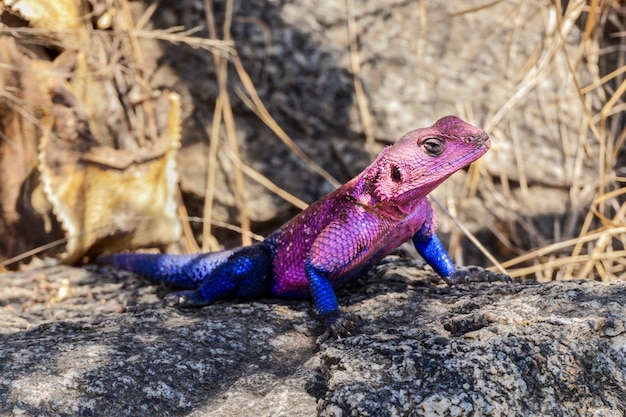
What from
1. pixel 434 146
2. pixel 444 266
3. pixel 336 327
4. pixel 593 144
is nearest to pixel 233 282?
pixel 336 327

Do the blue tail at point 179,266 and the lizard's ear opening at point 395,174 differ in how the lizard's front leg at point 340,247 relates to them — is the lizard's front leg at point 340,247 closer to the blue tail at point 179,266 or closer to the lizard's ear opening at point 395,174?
the lizard's ear opening at point 395,174

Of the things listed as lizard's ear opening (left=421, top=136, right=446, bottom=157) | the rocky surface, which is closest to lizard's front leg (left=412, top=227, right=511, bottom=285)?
the rocky surface

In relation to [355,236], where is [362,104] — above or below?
above

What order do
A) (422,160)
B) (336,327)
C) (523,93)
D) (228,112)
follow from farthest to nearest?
(228,112), (523,93), (422,160), (336,327)

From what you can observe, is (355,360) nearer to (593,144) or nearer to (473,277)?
(473,277)

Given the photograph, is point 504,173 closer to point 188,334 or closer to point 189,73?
→ point 189,73

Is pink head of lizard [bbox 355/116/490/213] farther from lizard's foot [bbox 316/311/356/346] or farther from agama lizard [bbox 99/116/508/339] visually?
lizard's foot [bbox 316/311/356/346]

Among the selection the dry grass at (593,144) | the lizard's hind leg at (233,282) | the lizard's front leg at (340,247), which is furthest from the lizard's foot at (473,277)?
the dry grass at (593,144)

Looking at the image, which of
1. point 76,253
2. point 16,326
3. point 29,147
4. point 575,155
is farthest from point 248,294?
point 575,155
